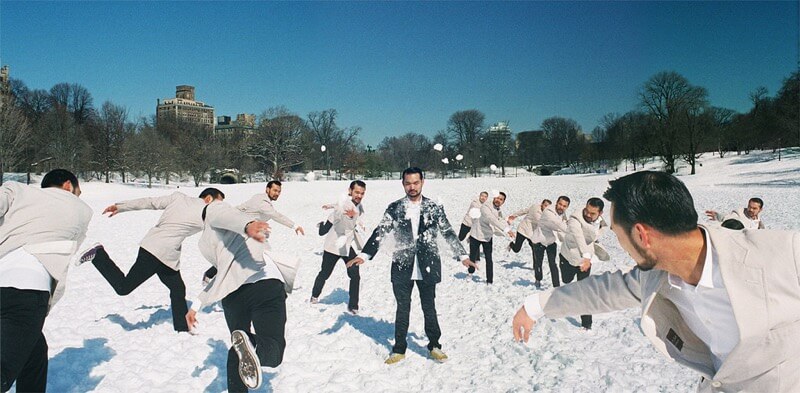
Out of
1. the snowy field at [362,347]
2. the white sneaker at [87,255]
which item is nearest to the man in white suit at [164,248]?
the white sneaker at [87,255]

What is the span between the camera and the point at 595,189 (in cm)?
3241

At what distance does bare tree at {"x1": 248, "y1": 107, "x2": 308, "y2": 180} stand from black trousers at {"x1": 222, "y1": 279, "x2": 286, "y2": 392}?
59.6 meters

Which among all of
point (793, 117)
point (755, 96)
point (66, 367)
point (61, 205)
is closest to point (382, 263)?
point (66, 367)

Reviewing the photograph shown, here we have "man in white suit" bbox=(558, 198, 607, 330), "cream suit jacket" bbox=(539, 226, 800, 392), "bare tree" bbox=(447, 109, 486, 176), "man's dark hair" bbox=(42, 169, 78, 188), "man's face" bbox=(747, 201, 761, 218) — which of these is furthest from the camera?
"bare tree" bbox=(447, 109, 486, 176)

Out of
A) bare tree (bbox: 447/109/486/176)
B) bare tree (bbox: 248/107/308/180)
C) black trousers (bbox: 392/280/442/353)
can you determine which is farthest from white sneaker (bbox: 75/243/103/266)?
bare tree (bbox: 447/109/486/176)

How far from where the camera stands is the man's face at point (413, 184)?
5.37 meters

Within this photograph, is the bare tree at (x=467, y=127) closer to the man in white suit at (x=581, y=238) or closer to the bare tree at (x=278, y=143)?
the bare tree at (x=278, y=143)

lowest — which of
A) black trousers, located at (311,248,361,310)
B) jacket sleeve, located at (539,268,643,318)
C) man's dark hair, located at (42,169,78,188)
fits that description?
black trousers, located at (311,248,361,310)

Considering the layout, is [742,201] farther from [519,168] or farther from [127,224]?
[519,168]

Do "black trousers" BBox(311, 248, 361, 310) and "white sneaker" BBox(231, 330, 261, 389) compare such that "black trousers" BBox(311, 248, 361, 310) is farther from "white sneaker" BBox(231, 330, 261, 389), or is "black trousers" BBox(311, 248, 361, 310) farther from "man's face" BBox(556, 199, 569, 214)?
"man's face" BBox(556, 199, 569, 214)

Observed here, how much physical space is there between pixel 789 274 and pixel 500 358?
4.31m

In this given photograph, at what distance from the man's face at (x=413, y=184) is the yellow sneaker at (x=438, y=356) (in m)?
1.91

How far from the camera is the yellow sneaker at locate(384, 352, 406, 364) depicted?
5.34m

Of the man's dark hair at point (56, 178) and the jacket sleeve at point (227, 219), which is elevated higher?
the man's dark hair at point (56, 178)
